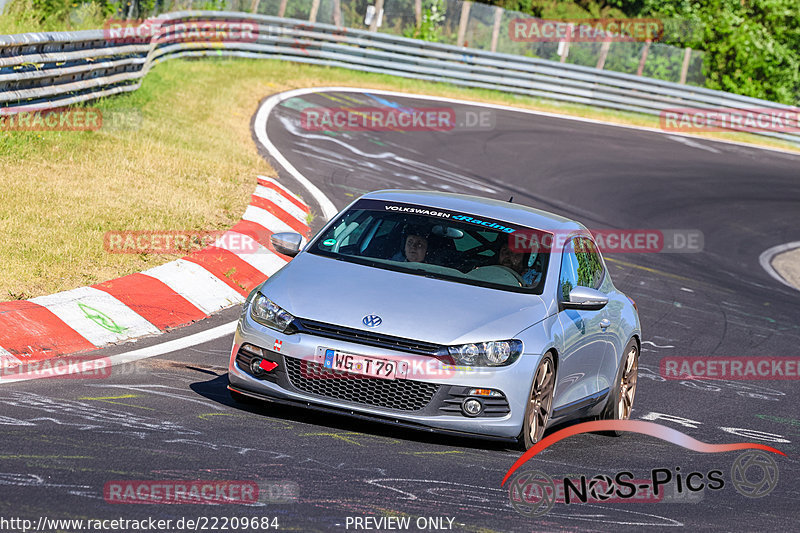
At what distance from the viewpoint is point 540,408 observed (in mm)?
7289

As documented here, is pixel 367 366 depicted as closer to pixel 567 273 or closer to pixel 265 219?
pixel 567 273

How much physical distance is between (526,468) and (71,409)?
2603 millimetres

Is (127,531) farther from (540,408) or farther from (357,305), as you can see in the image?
(540,408)

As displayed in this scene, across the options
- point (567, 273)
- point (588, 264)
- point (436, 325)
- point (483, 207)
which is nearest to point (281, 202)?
point (483, 207)

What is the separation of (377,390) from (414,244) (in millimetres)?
1534

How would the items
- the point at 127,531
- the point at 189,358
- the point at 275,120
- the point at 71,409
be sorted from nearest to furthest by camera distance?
1. the point at 127,531
2. the point at 71,409
3. the point at 189,358
4. the point at 275,120

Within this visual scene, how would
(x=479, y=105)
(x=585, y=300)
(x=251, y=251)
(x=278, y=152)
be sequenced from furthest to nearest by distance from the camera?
1. (x=479, y=105)
2. (x=278, y=152)
3. (x=251, y=251)
4. (x=585, y=300)

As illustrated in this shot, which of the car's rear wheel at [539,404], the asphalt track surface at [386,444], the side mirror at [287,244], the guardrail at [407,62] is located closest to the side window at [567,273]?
the car's rear wheel at [539,404]

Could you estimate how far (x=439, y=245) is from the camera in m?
8.04

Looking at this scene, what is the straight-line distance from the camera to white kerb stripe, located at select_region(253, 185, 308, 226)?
14250mm

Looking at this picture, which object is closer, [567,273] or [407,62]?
[567,273]

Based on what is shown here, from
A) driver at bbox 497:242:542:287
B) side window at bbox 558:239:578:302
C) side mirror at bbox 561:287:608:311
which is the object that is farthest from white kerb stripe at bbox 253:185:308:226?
side mirror at bbox 561:287:608:311

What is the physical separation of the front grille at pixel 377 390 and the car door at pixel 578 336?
1108 mm

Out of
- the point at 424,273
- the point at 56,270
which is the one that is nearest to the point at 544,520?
the point at 424,273
